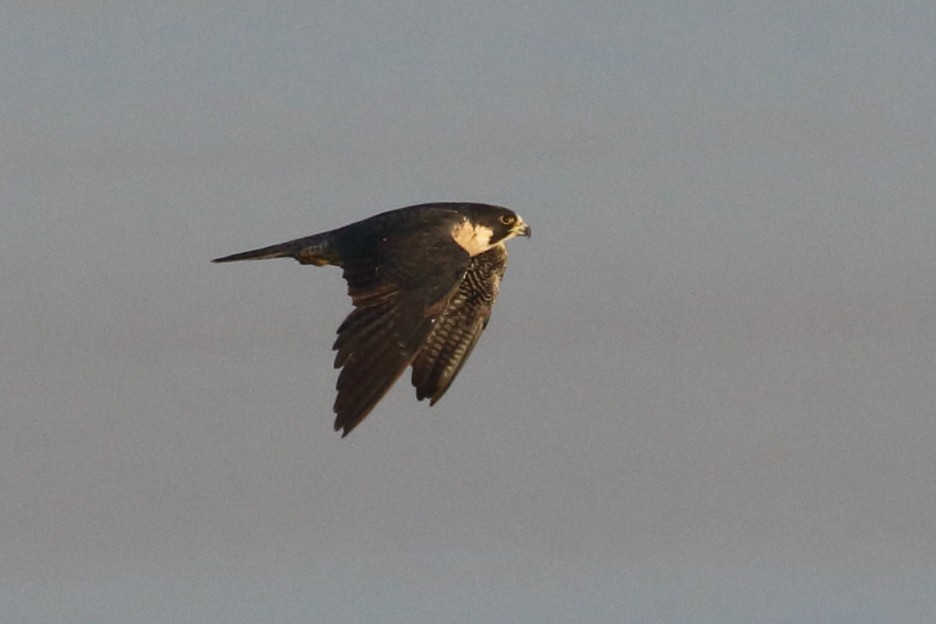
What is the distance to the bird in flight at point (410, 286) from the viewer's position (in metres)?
19.3

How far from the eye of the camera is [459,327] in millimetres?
23016

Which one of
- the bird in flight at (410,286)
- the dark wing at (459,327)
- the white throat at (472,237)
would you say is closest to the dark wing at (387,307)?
the bird in flight at (410,286)

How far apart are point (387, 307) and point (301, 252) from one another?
2283 millimetres

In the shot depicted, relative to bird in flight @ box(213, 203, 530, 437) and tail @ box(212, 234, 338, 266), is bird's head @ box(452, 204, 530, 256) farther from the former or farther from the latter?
tail @ box(212, 234, 338, 266)

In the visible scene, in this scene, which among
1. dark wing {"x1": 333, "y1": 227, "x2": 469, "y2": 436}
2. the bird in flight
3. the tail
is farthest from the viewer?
the tail

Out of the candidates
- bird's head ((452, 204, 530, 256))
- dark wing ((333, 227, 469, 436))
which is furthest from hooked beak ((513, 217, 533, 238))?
dark wing ((333, 227, 469, 436))

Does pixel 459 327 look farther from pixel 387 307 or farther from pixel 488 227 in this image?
pixel 387 307

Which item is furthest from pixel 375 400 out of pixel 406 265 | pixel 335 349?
pixel 406 265

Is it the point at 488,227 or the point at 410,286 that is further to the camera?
the point at 488,227

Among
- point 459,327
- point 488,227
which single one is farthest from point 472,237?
point 459,327

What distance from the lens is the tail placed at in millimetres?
21906

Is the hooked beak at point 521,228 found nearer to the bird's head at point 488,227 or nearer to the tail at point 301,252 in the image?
the bird's head at point 488,227

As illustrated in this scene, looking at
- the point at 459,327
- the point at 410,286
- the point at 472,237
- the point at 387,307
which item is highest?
the point at 472,237

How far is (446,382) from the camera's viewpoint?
22.8m
